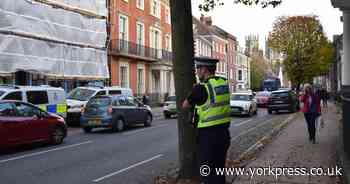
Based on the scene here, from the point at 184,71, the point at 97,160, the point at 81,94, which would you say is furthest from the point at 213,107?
the point at 81,94

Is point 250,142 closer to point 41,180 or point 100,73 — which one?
point 41,180

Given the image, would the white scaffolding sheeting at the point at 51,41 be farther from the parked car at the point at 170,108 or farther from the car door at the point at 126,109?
the car door at the point at 126,109

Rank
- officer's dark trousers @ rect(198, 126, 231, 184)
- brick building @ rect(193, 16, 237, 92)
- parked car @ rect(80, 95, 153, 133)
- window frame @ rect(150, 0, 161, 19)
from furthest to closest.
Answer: brick building @ rect(193, 16, 237, 92) < window frame @ rect(150, 0, 161, 19) < parked car @ rect(80, 95, 153, 133) < officer's dark trousers @ rect(198, 126, 231, 184)

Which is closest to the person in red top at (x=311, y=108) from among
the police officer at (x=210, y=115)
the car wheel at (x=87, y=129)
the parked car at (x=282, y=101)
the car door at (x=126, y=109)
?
the police officer at (x=210, y=115)

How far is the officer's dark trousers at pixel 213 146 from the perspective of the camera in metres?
5.47

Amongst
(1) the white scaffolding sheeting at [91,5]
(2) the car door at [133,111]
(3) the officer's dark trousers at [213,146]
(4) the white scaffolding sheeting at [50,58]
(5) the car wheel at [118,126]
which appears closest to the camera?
(3) the officer's dark trousers at [213,146]

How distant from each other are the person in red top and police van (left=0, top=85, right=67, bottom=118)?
10168 mm

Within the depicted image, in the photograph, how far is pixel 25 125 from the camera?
42.3 feet

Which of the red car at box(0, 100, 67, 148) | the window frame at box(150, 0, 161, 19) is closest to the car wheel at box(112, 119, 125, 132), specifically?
the red car at box(0, 100, 67, 148)

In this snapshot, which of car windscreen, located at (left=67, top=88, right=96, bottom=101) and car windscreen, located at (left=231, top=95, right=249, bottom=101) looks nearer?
car windscreen, located at (left=67, top=88, right=96, bottom=101)

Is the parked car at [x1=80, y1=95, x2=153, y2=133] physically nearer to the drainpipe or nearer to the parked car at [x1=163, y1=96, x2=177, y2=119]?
the parked car at [x1=163, y1=96, x2=177, y2=119]

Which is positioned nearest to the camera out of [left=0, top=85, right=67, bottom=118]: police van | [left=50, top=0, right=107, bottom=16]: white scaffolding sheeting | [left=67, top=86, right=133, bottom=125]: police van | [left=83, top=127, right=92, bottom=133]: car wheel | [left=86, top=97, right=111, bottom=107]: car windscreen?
[left=0, top=85, right=67, bottom=118]: police van

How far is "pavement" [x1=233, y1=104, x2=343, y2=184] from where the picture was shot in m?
7.58

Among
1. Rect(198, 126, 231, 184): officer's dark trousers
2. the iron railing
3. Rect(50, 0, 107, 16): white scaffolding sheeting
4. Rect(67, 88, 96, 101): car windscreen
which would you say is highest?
Rect(50, 0, 107, 16): white scaffolding sheeting
